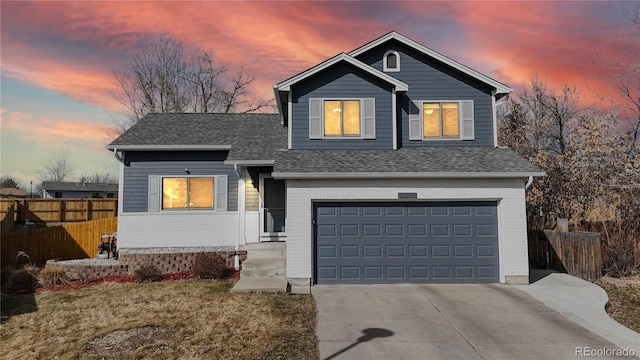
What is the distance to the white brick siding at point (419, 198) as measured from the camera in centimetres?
1113

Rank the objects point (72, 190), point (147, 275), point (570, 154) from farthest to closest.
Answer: point (72, 190) → point (570, 154) → point (147, 275)

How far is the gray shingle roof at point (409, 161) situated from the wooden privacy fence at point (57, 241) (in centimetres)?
1087

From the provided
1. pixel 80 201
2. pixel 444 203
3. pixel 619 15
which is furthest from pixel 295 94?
pixel 80 201

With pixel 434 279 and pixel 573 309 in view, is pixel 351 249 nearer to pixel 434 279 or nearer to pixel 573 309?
pixel 434 279

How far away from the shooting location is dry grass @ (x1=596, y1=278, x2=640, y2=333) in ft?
27.7

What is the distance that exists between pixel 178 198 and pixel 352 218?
7345 mm

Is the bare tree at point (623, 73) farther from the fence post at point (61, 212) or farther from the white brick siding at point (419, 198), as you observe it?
the fence post at point (61, 212)

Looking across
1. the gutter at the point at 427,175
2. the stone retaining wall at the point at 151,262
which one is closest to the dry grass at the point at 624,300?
the gutter at the point at 427,175

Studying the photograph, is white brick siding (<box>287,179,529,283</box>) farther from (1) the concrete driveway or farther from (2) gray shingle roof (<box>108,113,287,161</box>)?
(2) gray shingle roof (<box>108,113,287,161</box>)

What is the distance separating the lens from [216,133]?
627 inches

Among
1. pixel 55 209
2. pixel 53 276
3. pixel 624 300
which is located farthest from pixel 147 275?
pixel 55 209

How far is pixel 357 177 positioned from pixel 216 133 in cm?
738

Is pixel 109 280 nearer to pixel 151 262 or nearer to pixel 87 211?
pixel 151 262

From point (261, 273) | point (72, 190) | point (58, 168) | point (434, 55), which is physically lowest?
point (261, 273)
